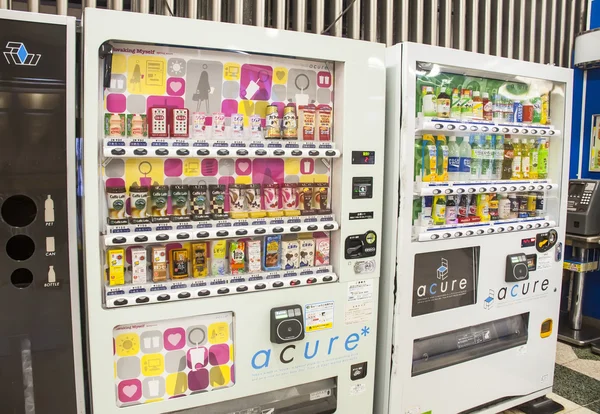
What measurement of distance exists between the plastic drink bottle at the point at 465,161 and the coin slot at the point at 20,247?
2133 millimetres

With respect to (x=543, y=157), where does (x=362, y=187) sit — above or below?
below

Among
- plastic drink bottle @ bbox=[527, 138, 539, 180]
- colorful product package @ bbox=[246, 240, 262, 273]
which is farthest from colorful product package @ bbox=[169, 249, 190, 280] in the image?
plastic drink bottle @ bbox=[527, 138, 539, 180]

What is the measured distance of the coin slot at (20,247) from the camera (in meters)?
1.77

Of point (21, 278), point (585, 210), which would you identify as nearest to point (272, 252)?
point (21, 278)

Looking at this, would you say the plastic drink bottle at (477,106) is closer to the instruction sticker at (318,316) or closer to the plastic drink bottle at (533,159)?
the plastic drink bottle at (533,159)

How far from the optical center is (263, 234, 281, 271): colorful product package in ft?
7.36

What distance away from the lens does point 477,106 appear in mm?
2672

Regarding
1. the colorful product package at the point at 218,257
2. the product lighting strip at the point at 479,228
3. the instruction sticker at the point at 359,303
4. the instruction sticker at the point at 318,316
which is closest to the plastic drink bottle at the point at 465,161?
the product lighting strip at the point at 479,228

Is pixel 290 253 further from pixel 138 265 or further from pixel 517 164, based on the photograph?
pixel 517 164

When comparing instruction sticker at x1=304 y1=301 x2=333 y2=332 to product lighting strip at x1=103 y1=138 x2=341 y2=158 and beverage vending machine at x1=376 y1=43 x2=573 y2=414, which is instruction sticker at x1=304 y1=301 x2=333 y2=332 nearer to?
beverage vending machine at x1=376 y1=43 x2=573 y2=414

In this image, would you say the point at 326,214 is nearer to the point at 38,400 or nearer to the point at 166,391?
the point at 166,391

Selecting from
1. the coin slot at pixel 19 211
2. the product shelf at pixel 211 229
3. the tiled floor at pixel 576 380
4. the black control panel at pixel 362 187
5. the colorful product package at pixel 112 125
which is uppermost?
the colorful product package at pixel 112 125

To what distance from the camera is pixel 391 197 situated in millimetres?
2416

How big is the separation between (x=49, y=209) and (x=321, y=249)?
3.94 feet
